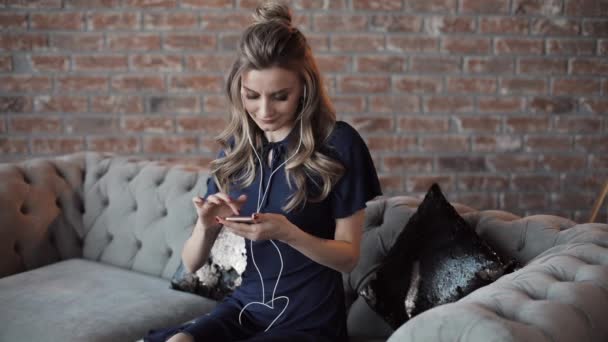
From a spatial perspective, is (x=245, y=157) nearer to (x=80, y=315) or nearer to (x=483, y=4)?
(x=80, y=315)

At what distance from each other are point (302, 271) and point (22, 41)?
2.28m

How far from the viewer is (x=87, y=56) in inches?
126

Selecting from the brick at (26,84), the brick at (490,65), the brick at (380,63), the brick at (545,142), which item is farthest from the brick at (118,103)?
the brick at (545,142)

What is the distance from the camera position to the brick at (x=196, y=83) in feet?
10.5

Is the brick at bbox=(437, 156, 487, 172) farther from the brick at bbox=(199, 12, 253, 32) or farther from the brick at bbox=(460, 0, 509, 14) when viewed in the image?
the brick at bbox=(199, 12, 253, 32)

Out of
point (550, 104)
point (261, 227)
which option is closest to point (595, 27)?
point (550, 104)

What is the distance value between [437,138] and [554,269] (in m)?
1.96

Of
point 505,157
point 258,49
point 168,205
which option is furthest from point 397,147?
point 258,49

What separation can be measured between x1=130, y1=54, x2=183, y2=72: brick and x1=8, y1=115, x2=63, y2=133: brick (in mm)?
492

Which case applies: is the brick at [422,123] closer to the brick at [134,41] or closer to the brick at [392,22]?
the brick at [392,22]

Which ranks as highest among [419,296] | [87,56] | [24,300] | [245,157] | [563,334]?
[87,56]

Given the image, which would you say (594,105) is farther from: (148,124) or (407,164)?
(148,124)

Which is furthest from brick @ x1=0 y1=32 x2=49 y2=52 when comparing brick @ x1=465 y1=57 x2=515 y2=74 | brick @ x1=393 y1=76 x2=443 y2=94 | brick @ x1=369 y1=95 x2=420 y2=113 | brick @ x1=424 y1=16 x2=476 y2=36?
brick @ x1=465 y1=57 x2=515 y2=74

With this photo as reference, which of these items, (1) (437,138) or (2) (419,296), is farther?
(1) (437,138)
